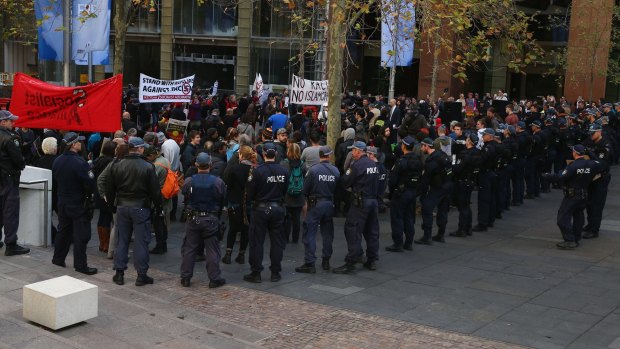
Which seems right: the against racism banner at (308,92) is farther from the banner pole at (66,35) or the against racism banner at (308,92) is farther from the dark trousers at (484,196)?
the dark trousers at (484,196)

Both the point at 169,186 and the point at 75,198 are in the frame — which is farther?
the point at 169,186

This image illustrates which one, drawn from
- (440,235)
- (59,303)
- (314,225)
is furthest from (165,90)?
(59,303)

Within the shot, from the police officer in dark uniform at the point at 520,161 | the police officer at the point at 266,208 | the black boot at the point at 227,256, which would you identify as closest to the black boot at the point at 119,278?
the police officer at the point at 266,208

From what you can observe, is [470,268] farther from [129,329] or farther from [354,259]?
[129,329]

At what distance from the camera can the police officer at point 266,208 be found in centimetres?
974

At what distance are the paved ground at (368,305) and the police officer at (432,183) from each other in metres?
0.52

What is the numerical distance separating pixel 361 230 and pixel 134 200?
3.30m

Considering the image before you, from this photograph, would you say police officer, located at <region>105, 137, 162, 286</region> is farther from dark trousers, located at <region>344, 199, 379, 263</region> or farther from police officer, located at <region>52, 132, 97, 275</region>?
dark trousers, located at <region>344, 199, 379, 263</region>

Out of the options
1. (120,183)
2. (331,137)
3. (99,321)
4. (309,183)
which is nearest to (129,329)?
(99,321)

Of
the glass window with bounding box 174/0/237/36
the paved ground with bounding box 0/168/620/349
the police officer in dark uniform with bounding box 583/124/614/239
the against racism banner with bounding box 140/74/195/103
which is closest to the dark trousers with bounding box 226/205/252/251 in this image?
the paved ground with bounding box 0/168/620/349

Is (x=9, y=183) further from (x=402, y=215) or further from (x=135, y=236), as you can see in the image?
(x=402, y=215)

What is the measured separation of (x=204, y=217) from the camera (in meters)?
9.40

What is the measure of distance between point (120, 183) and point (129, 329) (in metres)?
2.43

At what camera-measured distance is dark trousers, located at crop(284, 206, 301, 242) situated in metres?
11.9
